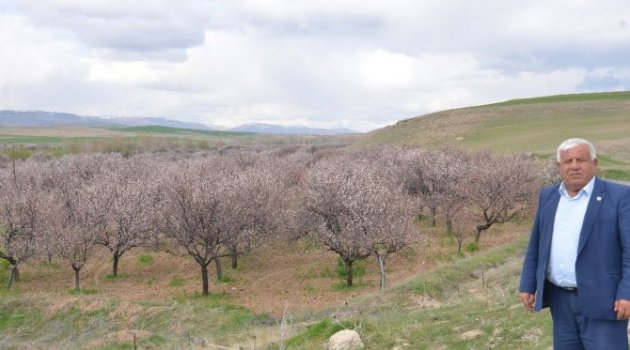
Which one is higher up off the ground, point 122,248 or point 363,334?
point 363,334

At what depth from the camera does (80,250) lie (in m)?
33.3

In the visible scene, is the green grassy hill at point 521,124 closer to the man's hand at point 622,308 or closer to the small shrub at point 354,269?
the small shrub at point 354,269

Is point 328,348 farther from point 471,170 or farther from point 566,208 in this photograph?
point 471,170

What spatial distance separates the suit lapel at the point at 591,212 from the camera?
222 inches

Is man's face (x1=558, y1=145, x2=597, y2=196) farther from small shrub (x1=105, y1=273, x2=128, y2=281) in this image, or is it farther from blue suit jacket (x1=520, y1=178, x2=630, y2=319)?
small shrub (x1=105, y1=273, x2=128, y2=281)

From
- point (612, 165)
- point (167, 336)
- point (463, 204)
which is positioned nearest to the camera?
point (167, 336)

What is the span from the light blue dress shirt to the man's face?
0.09 metres

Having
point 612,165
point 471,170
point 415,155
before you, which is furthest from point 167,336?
point 612,165

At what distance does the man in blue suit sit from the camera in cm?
557

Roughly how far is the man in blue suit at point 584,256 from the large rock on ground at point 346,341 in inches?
263

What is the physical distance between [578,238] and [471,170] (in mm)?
39187

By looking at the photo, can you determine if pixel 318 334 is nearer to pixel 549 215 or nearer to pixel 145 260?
pixel 549 215

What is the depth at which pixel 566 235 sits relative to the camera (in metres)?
5.88

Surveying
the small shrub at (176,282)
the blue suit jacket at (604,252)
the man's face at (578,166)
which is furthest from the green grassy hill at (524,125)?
the blue suit jacket at (604,252)
